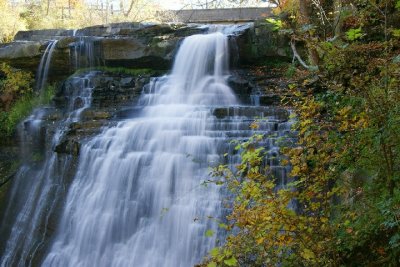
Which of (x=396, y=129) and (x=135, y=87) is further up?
(x=396, y=129)

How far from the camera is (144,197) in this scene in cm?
784

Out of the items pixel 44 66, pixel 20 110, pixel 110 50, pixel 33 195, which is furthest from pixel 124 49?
pixel 33 195

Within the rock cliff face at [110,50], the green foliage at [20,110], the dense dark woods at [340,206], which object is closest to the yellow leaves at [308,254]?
the dense dark woods at [340,206]

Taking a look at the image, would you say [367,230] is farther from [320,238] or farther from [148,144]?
[148,144]

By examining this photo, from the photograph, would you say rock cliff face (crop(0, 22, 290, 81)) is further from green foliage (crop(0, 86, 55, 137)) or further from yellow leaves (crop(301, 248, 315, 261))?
yellow leaves (crop(301, 248, 315, 261))

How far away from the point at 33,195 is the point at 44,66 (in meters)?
5.48

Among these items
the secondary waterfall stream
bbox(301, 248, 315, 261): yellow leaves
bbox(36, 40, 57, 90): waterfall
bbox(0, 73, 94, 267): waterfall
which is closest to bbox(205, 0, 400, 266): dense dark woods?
bbox(301, 248, 315, 261): yellow leaves

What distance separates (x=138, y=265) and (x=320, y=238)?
171 inches

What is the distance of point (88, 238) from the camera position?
7.71m

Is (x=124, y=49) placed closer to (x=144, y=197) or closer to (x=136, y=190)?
(x=136, y=190)

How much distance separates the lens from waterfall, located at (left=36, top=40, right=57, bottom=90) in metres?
13.2

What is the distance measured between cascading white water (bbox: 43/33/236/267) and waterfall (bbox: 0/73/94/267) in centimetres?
60

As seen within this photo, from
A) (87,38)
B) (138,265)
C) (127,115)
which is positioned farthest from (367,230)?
(87,38)

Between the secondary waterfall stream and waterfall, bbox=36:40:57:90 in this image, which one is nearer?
the secondary waterfall stream
